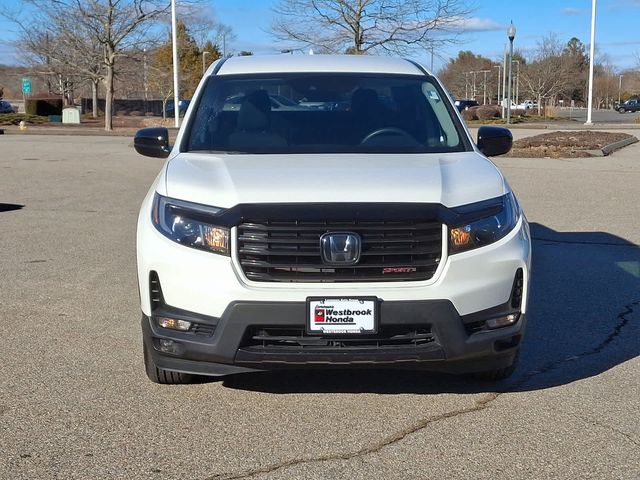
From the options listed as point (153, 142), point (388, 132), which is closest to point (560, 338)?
point (388, 132)

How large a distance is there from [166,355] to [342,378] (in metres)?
A: 1.12

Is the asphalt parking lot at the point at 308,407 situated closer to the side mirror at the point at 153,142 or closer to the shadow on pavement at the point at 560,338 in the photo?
the shadow on pavement at the point at 560,338

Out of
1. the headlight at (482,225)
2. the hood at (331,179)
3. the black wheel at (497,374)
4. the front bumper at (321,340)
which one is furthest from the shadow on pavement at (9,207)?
the headlight at (482,225)

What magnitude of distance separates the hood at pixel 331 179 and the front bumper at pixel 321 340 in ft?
1.72

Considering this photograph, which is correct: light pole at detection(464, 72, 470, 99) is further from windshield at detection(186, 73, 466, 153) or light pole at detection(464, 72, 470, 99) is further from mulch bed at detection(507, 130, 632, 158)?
windshield at detection(186, 73, 466, 153)

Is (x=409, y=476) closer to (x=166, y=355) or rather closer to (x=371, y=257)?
(x=371, y=257)

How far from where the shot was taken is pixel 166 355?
4023 millimetres

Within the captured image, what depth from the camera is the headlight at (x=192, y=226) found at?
3855 mm

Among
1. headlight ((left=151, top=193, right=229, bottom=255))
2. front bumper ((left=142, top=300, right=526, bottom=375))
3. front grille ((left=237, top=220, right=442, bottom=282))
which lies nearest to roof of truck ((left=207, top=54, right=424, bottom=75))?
headlight ((left=151, top=193, right=229, bottom=255))

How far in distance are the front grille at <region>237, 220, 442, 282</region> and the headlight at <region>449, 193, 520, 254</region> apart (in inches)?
3.8

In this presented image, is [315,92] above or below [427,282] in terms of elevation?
above

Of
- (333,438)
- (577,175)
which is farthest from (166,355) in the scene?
(577,175)

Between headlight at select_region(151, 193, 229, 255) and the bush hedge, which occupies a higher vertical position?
the bush hedge

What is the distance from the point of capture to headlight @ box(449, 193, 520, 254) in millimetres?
3916
